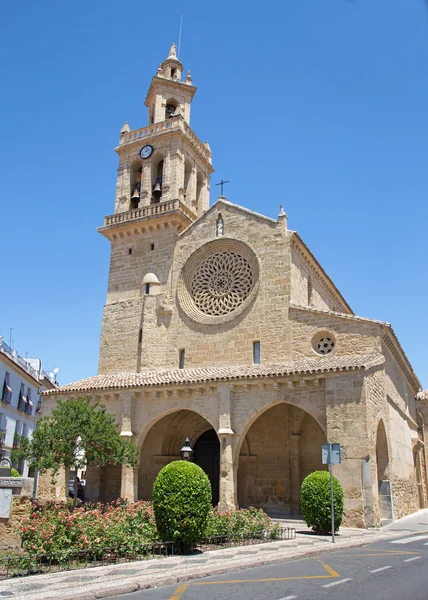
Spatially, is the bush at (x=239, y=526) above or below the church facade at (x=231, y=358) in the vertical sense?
below

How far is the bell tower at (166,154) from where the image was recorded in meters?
25.2

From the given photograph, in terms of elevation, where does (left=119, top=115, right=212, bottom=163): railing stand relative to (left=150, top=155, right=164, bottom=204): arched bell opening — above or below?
above

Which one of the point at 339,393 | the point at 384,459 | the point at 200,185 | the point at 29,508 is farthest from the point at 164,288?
the point at 29,508

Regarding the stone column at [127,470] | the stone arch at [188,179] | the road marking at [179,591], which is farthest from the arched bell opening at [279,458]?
the road marking at [179,591]

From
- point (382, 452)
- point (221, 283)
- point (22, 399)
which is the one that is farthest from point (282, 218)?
point (22, 399)

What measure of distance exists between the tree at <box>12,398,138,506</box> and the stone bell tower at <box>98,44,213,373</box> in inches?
207

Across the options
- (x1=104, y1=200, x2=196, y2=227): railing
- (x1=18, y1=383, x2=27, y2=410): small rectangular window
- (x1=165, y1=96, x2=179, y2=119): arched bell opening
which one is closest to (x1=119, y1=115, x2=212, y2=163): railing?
(x1=165, y1=96, x2=179, y2=119): arched bell opening

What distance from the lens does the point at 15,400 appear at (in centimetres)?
3203

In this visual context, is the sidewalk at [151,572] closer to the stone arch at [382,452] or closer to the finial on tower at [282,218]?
the stone arch at [382,452]

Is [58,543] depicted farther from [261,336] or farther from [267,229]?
[267,229]

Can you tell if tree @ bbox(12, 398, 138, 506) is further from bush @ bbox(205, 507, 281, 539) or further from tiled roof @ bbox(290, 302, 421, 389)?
tiled roof @ bbox(290, 302, 421, 389)

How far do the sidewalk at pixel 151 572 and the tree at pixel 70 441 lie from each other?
23.4ft

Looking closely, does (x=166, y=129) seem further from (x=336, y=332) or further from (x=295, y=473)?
Answer: (x=295, y=473)

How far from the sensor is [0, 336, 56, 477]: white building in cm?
2983
